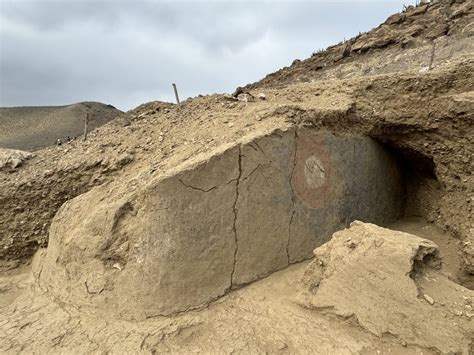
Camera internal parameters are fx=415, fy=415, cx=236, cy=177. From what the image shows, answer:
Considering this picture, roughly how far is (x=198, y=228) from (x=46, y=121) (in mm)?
16265

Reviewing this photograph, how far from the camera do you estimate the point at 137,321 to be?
11.8ft

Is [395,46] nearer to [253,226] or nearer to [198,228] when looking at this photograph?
[253,226]

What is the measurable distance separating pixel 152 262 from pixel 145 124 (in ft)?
7.15

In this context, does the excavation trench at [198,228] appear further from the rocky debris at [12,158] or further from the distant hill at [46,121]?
the distant hill at [46,121]

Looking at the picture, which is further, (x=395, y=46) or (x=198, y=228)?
(x=395, y=46)

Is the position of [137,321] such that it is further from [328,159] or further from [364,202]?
[364,202]

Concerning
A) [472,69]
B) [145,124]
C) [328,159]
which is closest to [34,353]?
[145,124]

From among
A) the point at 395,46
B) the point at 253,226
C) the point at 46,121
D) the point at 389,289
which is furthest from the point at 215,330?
the point at 46,121

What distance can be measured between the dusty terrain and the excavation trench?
1cm

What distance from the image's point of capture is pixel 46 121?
17812 mm

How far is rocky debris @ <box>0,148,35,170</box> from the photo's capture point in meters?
5.27

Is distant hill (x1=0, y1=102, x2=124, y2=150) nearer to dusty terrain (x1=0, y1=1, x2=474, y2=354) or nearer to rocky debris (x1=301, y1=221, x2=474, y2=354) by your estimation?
dusty terrain (x1=0, y1=1, x2=474, y2=354)

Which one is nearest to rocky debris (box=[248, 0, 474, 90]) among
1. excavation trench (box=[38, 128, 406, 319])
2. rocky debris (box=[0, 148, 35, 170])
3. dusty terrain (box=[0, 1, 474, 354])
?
dusty terrain (box=[0, 1, 474, 354])

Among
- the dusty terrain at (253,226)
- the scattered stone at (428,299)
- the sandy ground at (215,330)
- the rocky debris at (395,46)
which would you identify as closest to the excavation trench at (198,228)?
the dusty terrain at (253,226)
